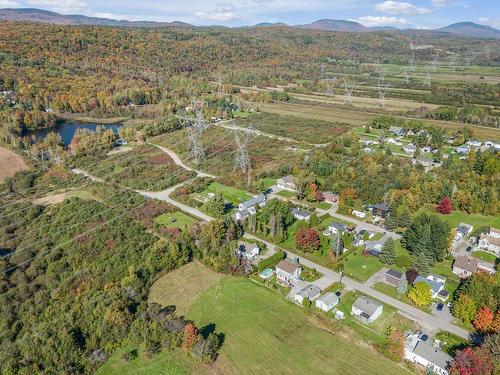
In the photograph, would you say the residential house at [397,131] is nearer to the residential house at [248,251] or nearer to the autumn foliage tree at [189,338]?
the residential house at [248,251]

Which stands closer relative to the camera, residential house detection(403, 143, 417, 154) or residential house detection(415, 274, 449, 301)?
residential house detection(415, 274, 449, 301)

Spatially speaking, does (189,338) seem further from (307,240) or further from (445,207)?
(445,207)

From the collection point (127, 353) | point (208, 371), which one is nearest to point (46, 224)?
point (127, 353)

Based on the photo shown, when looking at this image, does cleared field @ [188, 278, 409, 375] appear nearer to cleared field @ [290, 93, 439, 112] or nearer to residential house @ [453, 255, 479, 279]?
residential house @ [453, 255, 479, 279]

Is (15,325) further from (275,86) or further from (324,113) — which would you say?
(275,86)

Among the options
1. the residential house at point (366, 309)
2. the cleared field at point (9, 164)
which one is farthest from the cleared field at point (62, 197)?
the residential house at point (366, 309)

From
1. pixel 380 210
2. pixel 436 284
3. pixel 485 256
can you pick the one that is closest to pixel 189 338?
pixel 436 284

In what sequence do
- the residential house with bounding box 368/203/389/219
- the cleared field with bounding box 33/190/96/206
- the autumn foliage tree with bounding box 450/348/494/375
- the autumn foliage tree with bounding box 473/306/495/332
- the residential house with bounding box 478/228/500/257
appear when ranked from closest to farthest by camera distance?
the autumn foliage tree with bounding box 450/348/494/375
the autumn foliage tree with bounding box 473/306/495/332
the residential house with bounding box 478/228/500/257
the residential house with bounding box 368/203/389/219
the cleared field with bounding box 33/190/96/206

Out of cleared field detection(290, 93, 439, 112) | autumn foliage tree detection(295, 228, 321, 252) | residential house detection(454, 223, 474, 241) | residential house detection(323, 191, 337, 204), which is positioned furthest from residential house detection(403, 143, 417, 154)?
autumn foliage tree detection(295, 228, 321, 252)
